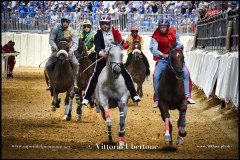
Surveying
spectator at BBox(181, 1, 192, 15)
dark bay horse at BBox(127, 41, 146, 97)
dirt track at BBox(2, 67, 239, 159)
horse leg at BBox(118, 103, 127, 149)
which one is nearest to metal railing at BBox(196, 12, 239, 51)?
dirt track at BBox(2, 67, 239, 159)

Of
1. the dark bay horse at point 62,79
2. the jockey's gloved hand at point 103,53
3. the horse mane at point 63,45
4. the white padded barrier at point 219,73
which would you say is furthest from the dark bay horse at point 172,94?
the dark bay horse at point 62,79

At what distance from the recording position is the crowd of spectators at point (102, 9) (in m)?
46.4

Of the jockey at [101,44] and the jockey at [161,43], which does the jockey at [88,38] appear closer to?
the jockey at [101,44]

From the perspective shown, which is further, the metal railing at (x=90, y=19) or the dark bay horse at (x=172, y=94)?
the metal railing at (x=90, y=19)

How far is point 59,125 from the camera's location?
774 inches

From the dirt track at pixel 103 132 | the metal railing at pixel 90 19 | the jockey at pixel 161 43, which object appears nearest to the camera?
the dirt track at pixel 103 132

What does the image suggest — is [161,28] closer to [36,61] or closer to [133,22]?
[133,22]

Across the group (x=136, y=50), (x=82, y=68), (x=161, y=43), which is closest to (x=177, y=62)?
(x=161, y=43)

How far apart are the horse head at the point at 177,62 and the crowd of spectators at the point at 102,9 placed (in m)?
30.1

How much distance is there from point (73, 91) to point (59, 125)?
1.68 metres

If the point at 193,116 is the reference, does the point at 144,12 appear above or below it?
above

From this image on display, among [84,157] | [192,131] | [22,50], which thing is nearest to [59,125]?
[192,131]

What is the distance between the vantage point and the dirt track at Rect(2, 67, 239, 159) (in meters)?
13.7

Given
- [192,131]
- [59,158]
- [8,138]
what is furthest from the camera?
[192,131]
